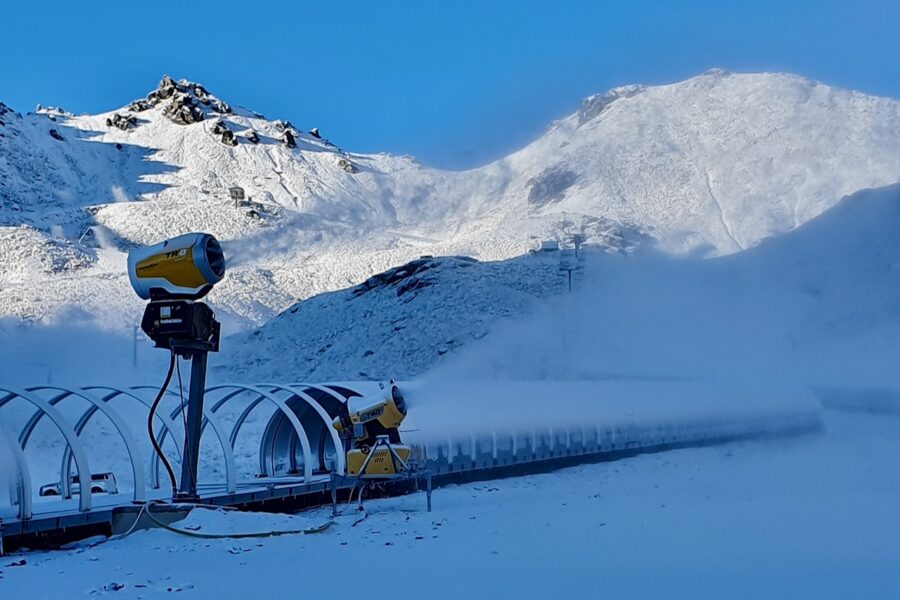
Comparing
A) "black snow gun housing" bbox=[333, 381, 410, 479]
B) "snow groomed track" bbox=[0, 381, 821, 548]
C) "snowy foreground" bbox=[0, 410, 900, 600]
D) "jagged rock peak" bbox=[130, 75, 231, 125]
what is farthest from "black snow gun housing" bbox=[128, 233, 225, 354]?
"jagged rock peak" bbox=[130, 75, 231, 125]

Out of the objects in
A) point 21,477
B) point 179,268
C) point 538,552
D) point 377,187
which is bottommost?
point 538,552

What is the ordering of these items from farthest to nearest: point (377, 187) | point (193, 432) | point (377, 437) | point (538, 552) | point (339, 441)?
point (377, 187) < point (339, 441) < point (377, 437) < point (193, 432) < point (538, 552)

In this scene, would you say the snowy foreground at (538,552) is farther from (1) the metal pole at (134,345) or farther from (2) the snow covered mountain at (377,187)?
(2) the snow covered mountain at (377,187)

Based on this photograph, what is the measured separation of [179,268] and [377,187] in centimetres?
12499

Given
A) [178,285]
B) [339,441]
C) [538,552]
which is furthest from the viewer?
[339,441]

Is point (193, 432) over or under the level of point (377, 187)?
under

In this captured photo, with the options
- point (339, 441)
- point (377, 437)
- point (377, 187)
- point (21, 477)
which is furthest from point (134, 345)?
point (377, 187)

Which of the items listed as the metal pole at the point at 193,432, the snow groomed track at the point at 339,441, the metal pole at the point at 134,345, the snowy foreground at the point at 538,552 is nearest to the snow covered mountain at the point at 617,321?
the metal pole at the point at 134,345

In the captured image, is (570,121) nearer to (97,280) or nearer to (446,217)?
(446,217)

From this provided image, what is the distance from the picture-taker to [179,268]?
16844 millimetres

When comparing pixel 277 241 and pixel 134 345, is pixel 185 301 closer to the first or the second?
pixel 134 345

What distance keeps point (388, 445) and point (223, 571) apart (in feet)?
26.2

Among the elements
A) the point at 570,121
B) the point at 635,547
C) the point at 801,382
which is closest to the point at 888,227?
the point at 801,382

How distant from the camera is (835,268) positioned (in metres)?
74.5
